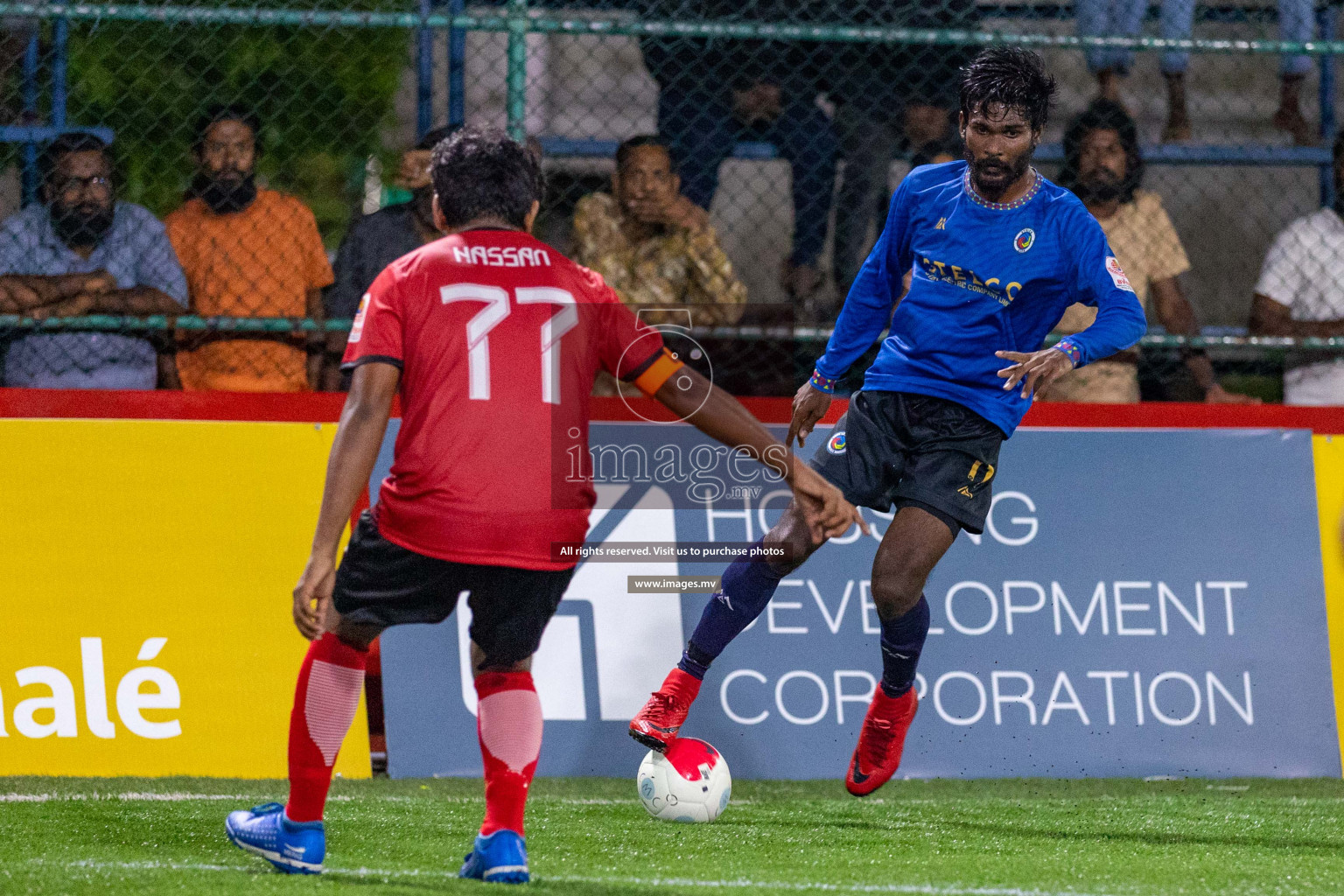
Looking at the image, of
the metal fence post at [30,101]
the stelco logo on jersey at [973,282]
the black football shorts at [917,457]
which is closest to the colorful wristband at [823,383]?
the black football shorts at [917,457]

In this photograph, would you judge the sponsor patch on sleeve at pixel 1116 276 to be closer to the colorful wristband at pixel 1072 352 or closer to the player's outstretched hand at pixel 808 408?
the colorful wristband at pixel 1072 352

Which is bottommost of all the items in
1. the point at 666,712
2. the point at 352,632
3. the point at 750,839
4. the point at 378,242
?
the point at 750,839

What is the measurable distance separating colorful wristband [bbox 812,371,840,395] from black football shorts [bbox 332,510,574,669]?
1.60 meters

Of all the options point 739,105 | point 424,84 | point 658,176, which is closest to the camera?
point 658,176

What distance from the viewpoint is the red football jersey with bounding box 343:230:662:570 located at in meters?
3.65

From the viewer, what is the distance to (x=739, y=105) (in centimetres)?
737

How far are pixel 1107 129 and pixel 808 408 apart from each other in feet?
8.81

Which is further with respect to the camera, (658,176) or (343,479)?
(658,176)

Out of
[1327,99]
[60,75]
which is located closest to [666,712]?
[60,75]

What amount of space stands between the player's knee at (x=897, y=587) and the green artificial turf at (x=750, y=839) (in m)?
0.70

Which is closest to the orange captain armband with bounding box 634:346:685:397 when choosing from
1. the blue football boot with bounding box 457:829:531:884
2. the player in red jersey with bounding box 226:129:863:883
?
the player in red jersey with bounding box 226:129:863:883

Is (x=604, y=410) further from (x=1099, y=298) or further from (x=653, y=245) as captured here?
(x=1099, y=298)

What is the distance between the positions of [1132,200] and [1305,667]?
2.14 meters

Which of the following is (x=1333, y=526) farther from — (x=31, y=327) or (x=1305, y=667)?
(x=31, y=327)
